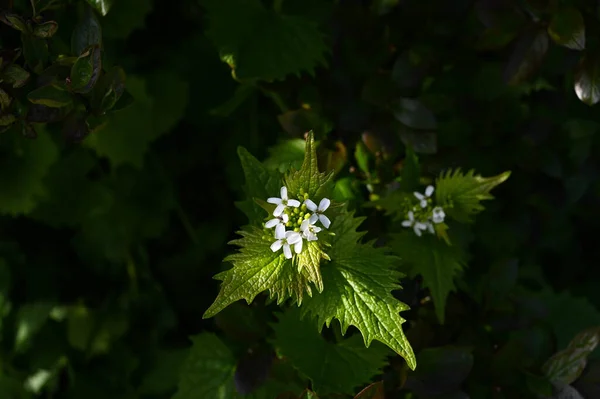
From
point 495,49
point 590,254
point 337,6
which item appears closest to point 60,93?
point 337,6

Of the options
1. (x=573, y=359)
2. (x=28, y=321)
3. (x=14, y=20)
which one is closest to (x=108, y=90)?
(x=14, y=20)

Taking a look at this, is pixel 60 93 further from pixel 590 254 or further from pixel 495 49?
pixel 590 254

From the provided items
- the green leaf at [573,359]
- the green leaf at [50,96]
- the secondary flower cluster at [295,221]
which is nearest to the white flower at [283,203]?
the secondary flower cluster at [295,221]

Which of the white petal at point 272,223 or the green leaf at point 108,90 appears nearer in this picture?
the white petal at point 272,223

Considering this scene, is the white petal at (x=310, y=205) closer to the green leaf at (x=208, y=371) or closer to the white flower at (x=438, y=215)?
the white flower at (x=438, y=215)

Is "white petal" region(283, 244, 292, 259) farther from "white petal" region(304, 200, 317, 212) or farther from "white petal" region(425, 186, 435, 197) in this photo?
"white petal" region(425, 186, 435, 197)

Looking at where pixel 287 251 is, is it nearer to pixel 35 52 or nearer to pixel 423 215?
pixel 423 215
